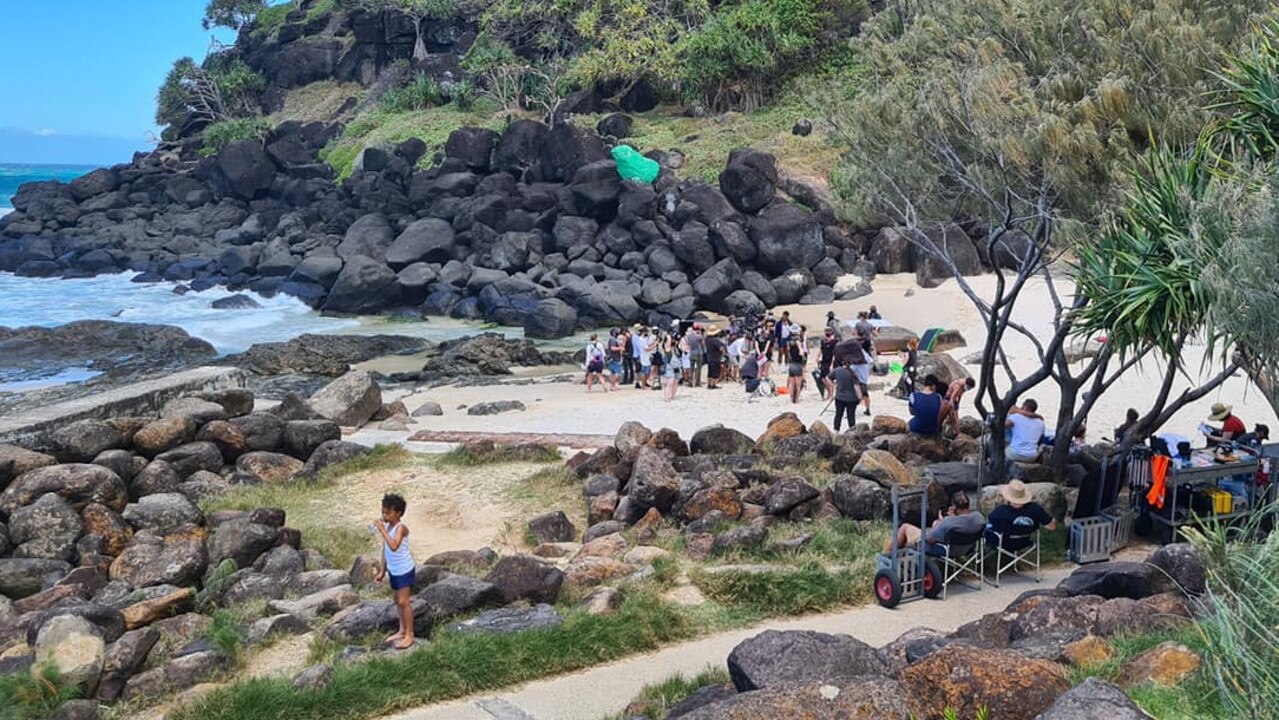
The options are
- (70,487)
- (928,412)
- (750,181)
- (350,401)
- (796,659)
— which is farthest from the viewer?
(750,181)

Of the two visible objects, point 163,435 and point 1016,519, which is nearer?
point 1016,519

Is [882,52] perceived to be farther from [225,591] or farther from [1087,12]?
[225,591]

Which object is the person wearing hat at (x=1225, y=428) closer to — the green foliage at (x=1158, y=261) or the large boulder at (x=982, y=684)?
the green foliage at (x=1158, y=261)

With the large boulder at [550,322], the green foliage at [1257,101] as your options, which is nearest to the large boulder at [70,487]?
the green foliage at [1257,101]

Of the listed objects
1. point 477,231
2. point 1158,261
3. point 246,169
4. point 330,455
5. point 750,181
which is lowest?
point 330,455

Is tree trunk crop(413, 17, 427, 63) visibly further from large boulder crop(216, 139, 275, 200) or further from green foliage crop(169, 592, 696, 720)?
green foliage crop(169, 592, 696, 720)

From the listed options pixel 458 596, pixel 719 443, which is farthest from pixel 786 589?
pixel 719 443

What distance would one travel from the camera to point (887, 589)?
10.1 meters

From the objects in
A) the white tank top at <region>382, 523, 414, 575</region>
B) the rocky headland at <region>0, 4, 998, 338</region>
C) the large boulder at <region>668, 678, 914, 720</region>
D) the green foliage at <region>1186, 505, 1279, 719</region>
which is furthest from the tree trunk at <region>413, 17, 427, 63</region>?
the green foliage at <region>1186, 505, 1279, 719</region>

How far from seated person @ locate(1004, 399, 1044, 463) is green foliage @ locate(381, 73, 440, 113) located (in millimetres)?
53476

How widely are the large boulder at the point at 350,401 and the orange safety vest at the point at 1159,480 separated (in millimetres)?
13932

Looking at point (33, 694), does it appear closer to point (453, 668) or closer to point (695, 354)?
point (453, 668)

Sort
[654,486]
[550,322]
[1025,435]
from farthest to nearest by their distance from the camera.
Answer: [550,322] → [1025,435] → [654,486]

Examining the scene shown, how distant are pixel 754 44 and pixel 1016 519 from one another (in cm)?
4439
